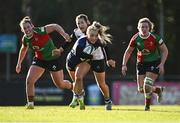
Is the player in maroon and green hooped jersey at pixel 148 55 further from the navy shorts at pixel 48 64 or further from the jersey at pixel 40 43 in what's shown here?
the jersey at pixel 40 43

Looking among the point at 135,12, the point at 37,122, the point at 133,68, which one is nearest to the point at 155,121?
the point at 37,122

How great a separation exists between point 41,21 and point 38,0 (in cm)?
165

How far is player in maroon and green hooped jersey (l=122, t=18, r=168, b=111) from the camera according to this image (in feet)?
55.2

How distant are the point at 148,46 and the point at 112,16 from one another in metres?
34.7

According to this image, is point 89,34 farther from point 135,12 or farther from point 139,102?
point 135,12

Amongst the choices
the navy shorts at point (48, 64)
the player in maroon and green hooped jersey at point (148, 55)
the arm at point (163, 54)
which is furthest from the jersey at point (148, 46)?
the navy shorts at point (48, 64)

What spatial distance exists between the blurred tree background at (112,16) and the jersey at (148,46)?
29.7 m

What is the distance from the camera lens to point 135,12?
50375 millimetres

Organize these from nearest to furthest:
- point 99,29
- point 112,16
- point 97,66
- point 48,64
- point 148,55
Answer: point 99,29, point 97,66, point 148,55, point 48,64, point 112,16

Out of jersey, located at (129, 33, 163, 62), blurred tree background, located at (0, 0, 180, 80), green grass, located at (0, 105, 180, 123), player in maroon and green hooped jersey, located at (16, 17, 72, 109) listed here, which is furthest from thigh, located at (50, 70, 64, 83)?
blurred tree background, located at (0, 0, 180, 80)

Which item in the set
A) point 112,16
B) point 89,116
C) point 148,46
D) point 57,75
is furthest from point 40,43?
point 112,16

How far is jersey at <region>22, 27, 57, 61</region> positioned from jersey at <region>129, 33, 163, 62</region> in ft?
6.16

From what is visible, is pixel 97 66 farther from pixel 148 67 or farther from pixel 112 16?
pixel 112 16

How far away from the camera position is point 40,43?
17297 millimetres
